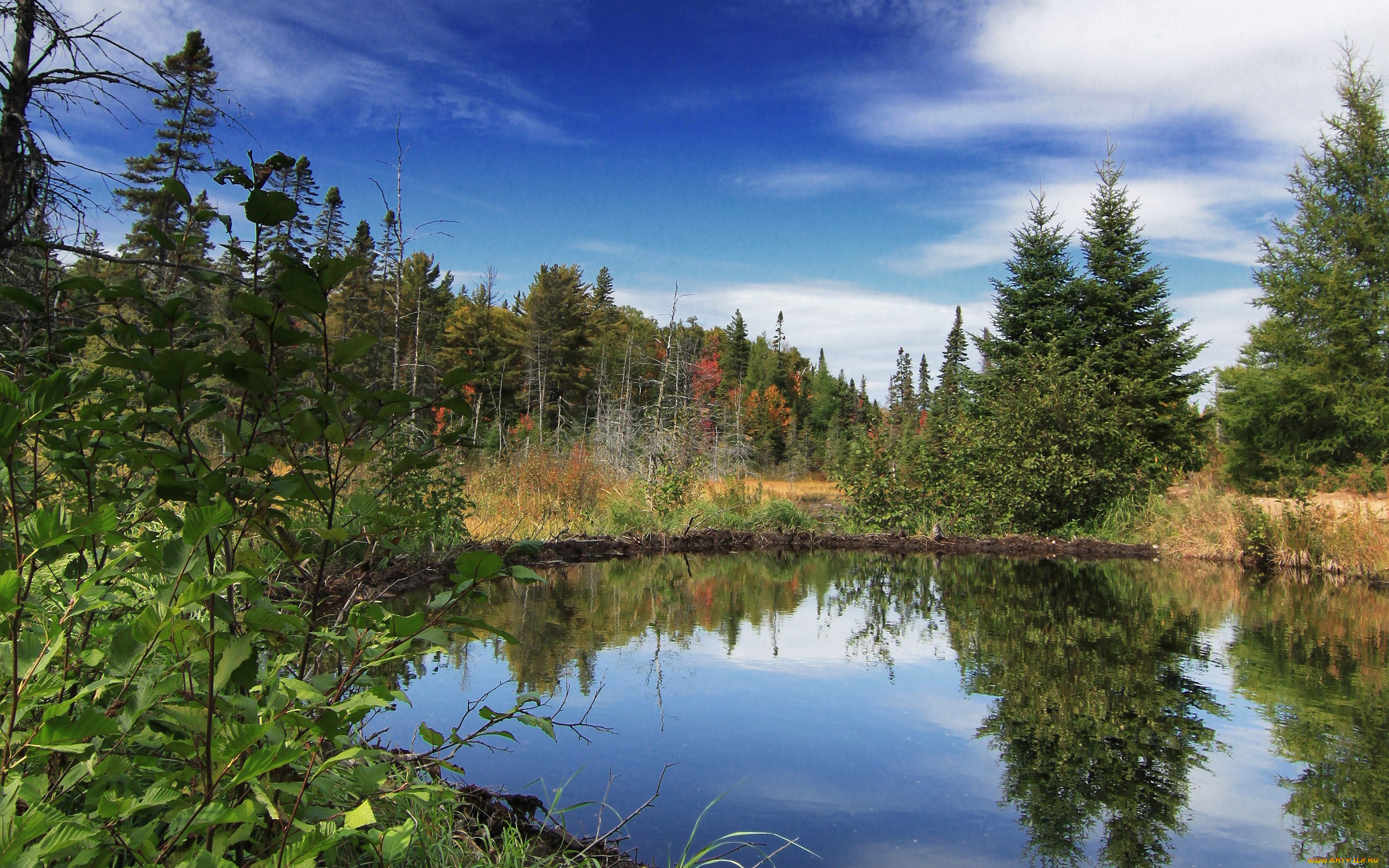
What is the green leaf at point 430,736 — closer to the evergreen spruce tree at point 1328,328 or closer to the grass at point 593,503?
→ the grass at point 593,503

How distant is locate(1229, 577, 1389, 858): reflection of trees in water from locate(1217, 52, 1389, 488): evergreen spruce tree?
9452 millimetres

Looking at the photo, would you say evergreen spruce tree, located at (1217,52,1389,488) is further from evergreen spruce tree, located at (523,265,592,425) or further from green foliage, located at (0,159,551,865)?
evergreen spruce tree, located at (523,265,592,425)

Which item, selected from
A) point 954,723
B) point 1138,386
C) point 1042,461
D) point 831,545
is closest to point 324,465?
point 954,723

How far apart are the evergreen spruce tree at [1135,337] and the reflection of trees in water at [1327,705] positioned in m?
8.52

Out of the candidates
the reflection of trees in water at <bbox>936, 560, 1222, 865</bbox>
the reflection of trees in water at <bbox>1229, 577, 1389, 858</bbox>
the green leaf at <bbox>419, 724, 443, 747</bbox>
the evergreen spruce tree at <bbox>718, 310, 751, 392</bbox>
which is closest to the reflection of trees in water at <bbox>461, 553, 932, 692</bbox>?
the reflection of trees in water at <bbox>936, 560, 1222, 865</bbox>

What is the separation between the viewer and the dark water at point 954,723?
276cm

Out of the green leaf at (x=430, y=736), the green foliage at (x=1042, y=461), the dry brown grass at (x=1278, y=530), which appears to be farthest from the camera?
the green foliage at (x=1042, y=461)

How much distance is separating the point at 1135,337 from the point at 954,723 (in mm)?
15348

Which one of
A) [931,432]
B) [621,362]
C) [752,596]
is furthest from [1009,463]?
[621,362]

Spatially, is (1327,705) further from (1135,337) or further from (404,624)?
(1135,337)

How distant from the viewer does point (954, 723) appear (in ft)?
12.9

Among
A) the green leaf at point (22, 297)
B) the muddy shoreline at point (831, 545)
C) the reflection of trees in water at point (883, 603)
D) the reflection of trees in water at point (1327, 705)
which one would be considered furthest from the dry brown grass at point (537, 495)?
the green leaf at point (22, 297)

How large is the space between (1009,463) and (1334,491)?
674 centimetres

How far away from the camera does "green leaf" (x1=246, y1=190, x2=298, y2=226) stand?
1.07m
